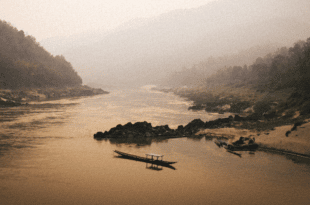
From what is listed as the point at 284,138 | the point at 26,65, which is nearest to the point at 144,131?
the point at 284,138

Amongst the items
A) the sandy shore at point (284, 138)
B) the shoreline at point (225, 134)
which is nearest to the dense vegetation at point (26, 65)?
the shoreline at point (225, 134)

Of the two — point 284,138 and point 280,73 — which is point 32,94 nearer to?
point 284,138

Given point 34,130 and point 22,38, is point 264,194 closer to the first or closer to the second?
point 34,130

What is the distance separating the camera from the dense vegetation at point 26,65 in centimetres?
10062

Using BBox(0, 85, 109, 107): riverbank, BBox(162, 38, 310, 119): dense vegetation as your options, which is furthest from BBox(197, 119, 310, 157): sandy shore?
BBox(0, 85, 109, 107): riverbank

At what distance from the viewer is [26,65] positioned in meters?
112

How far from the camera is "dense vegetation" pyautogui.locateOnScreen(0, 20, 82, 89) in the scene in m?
101

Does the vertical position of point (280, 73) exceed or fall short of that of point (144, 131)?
it exceeds it

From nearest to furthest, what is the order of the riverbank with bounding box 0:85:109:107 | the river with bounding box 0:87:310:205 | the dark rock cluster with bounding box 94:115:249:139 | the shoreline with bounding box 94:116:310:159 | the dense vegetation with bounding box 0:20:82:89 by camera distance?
the river with bounding box 0:87:310:205 < the shoreline with bounding box 94:116:310:159 < the dark rock cluster with bounding box 94:115:249:139 < the riverbank with bounding box 0:85:109:107 < the dense vegetation with bounding box 0:20:82:89

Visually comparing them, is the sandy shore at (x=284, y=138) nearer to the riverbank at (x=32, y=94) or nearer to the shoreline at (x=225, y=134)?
the shoreline at (x=225, y=134)

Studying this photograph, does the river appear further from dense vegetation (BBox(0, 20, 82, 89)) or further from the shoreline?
dense vegetation (BBox(0, 20, 82, 89))

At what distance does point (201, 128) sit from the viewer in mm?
42812

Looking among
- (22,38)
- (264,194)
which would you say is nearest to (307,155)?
(264,194)

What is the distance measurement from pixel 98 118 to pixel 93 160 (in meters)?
29.5
